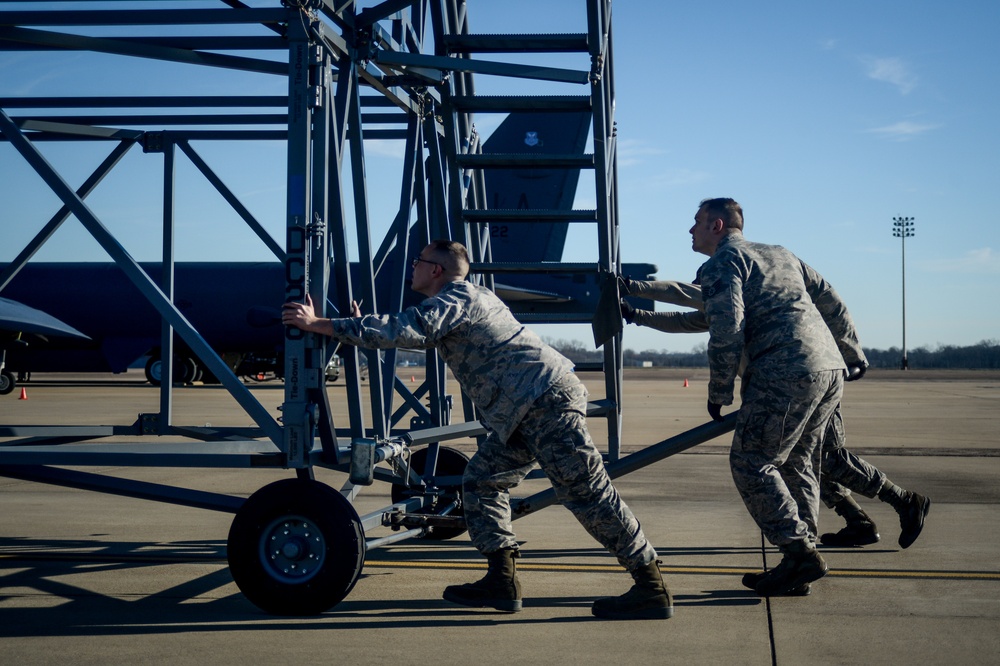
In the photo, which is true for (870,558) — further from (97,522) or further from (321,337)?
(97,522)

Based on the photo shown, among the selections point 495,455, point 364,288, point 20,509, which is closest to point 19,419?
point 20,509

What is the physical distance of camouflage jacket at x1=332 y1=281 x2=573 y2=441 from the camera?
14.4ft

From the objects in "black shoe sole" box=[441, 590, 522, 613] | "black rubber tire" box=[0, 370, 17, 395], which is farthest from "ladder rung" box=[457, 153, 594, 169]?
"black rubber tire" box=[0, 370, 17, 395]

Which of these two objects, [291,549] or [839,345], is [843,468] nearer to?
[839,345]

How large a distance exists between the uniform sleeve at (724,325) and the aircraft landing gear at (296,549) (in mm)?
2028

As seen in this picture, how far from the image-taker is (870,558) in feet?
19.5

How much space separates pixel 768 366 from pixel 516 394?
1.48 metres

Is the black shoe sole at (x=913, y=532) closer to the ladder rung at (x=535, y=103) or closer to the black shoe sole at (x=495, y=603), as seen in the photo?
the black shoe sole at (x=495, y=603)

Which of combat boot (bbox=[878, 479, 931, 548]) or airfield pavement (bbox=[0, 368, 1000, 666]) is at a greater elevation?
combat boot (bbox=[878, 479, 931, 548])

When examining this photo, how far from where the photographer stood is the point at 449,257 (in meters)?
4.77

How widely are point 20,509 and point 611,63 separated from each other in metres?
6.18

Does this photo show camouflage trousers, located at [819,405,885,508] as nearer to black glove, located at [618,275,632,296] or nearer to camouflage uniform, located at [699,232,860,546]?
camouflage uniform, located at [699,232,860,546]

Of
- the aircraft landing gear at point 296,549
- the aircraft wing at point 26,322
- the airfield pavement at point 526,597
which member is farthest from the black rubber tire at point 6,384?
the aircraft landing gear at point 296,549

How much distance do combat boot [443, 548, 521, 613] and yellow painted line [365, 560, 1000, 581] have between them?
995 millimetres
